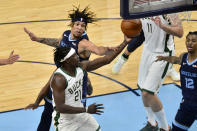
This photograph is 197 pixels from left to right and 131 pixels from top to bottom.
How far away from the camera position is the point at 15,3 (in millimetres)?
13336

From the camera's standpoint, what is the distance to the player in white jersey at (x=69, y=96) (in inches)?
177

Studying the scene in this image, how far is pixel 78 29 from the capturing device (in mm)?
5547

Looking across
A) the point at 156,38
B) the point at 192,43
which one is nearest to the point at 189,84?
the point at 192,43

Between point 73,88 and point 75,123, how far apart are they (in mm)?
446

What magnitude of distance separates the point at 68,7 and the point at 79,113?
837 centimetres

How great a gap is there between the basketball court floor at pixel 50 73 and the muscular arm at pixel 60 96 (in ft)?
6.44

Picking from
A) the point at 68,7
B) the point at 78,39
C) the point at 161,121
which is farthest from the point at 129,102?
the point at 68,7

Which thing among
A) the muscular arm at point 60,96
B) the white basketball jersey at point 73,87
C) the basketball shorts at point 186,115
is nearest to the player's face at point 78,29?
the white basketball jersey at point 73,87

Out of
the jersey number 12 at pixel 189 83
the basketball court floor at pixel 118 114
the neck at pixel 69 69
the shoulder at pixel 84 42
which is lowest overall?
the basketball court floor at pixel 118 114

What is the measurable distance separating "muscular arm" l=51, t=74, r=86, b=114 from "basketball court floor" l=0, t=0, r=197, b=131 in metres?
1.96

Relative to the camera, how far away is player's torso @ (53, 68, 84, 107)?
14.9 ft

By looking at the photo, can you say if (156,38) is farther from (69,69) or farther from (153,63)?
(69,69)

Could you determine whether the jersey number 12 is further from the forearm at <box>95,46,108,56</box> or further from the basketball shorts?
the forearm at <box>95,46,108,56</box>

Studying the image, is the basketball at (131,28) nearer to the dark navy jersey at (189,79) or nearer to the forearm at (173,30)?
the forearm at (173,30)
